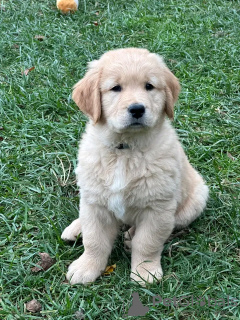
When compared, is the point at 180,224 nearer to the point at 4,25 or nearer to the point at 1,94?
the point at 1,94

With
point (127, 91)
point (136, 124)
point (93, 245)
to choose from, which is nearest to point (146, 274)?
point (93, 245)

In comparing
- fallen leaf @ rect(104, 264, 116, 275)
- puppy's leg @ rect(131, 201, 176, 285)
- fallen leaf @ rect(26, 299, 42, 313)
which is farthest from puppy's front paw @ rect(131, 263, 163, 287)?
fallen leaf @ rect(26, 299, 42, 313)

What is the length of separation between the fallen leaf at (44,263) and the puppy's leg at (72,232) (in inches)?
8.5

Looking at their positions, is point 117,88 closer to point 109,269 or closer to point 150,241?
point 150,241

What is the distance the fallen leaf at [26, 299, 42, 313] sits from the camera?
284 centimetres

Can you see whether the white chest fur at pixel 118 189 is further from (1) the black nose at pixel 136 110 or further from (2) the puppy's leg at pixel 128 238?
(2) the puppy's leg at pixel 128 238

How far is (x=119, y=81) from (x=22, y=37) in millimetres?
3842

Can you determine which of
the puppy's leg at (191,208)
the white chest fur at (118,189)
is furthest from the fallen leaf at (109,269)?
the puppy's leg at (191,208)

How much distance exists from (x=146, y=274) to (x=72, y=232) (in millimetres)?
663

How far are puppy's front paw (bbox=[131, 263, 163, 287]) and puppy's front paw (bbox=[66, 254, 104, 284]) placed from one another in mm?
265

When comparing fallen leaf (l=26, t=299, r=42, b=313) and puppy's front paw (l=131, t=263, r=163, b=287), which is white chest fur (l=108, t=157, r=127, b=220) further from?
fallen leaf (l=26, t=299, r=42, b=313)

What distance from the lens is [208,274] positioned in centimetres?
306

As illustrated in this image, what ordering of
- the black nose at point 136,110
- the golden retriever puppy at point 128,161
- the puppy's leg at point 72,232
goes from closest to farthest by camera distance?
the black nose at point 136,110 < the golden retriever puppy at point 128,161 < the puppy's leg at point 72,232

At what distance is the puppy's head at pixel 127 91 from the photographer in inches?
108
